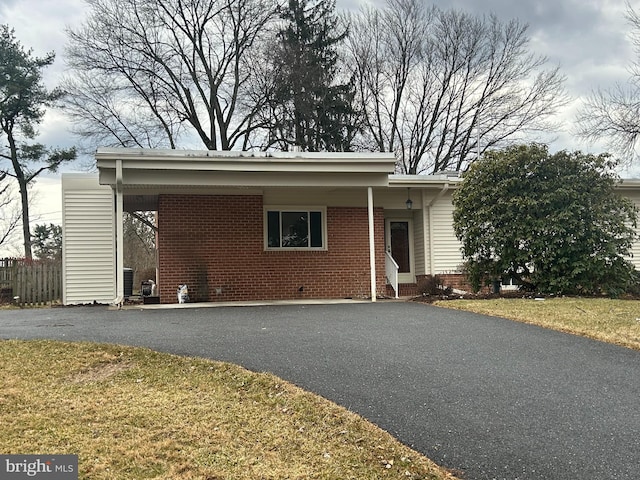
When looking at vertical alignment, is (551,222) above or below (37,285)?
above

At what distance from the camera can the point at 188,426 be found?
395 centimetres

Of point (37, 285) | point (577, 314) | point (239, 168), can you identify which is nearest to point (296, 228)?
point (239, 168)

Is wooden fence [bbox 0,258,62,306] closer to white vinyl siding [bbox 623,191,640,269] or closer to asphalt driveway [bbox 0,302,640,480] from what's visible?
asphalt driveway [bbox 0,302,640,480]

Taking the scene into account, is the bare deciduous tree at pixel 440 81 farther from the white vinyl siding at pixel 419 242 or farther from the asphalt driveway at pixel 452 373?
the asphalt driveway at pixel 452 373

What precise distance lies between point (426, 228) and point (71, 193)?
9396 millimetres

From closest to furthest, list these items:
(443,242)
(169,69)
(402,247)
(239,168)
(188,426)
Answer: (188,426) → (239,168) → (443,242) → (402,247) → (169,69)

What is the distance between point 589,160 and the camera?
12383 mm

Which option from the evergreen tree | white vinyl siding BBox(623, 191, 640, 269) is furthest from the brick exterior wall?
the evergreen tree

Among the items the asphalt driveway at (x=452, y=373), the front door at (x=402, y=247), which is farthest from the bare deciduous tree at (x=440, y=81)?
the asphalt driveway at (x=452, y=373)

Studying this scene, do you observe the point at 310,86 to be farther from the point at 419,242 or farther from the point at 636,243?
the point at 636,243

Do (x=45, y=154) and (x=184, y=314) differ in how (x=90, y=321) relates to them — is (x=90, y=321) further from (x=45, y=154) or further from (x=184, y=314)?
(x=45, y=154)

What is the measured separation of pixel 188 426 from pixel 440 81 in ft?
88.7

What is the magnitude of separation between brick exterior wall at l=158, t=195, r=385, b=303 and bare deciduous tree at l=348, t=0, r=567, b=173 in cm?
1463

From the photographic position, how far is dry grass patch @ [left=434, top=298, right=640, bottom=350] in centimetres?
734
